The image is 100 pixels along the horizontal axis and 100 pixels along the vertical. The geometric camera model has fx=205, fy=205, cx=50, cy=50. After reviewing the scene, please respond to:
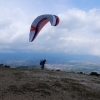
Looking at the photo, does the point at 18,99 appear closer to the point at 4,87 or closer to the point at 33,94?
the point at 33,94

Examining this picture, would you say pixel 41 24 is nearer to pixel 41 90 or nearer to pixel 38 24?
pixel 38 24

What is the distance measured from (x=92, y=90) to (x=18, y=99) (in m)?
9.43

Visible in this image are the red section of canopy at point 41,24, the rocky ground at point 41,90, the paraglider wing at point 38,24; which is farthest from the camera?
the red section of canopy at point 41,24

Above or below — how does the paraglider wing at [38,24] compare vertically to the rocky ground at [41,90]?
above

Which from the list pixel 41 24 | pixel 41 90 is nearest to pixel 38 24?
pixel 41 24

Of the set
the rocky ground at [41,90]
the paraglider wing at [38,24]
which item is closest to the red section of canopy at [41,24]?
the paraglider wing at [38,24]

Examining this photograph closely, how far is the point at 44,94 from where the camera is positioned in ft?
66.1

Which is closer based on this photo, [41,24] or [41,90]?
[41,90]

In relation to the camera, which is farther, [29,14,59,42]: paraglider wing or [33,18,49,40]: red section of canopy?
[33,18,49,40]: red section of canopy

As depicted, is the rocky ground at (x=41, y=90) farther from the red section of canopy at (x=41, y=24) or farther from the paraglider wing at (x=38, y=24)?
the red section of canopy at (x=41, y=24)

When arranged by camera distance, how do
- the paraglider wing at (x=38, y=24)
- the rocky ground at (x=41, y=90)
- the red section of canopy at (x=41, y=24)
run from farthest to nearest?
1. the red section of canopy at (x=41, y=24)
2. the paraglider wing at (x=38, y=24)
3. the rocky ground at (x=41, y=90)

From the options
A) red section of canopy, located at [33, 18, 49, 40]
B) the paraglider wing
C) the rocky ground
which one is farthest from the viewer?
red section of canopy, located at [33, 18, 49, 40]

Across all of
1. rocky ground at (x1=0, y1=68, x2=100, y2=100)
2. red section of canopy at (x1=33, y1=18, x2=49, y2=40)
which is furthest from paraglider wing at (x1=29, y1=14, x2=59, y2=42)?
rocky ground at (x1=0, y1=68, x2=100, y2=100)

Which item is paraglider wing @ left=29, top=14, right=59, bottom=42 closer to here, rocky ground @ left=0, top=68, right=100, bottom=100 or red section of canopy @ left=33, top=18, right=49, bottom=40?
red section of canopy @ left=33, top=18, right=49, bottom=40
